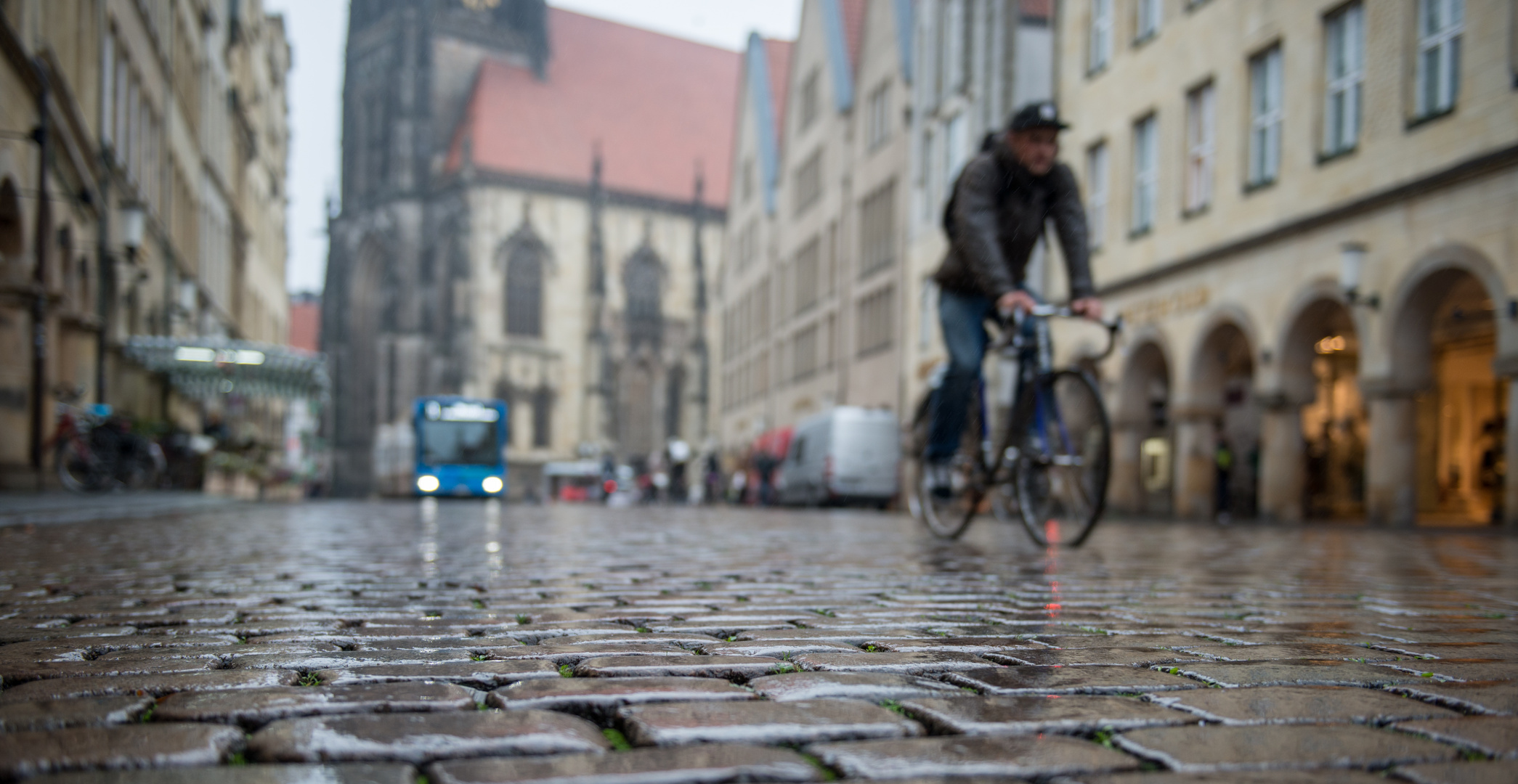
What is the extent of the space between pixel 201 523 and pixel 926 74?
26.2m

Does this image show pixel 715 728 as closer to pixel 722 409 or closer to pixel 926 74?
pixel 926 74

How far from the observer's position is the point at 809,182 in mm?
46844

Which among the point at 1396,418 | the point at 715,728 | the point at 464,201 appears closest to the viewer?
the point at 715,728

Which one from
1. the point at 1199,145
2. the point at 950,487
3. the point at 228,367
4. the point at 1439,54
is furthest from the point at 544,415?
the point at 950,487

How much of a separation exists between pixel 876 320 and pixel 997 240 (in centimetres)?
3166

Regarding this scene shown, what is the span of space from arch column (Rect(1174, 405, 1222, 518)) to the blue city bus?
63.8 ft

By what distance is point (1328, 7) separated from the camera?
17.9 metres

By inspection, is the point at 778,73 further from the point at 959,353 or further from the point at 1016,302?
the point at 1016,302

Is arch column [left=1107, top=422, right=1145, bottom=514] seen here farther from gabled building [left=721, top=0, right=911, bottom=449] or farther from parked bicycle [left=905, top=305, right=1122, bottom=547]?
parked bicycle [left=905, top=305, right=1122, bottom=547]

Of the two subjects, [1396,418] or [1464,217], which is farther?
[1396,418]

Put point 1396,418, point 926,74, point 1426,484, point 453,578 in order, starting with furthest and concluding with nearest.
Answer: point 926,74 < point 1426,484 < point 1396,418 < point 453,578

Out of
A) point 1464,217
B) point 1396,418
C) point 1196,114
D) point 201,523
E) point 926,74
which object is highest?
point 926,74

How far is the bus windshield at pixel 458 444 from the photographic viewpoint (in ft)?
114

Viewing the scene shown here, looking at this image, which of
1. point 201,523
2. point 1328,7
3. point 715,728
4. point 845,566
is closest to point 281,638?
point 715,728
